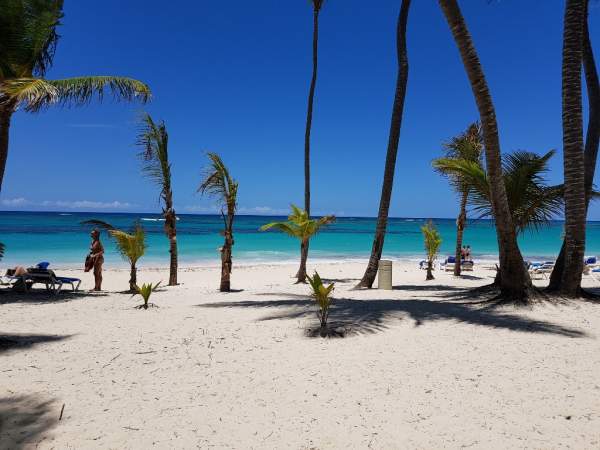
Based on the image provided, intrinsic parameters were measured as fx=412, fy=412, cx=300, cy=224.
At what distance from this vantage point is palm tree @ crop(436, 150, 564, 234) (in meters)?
8.29

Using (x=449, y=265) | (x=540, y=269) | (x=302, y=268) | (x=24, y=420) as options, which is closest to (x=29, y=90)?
Result: (x=24, y=420)

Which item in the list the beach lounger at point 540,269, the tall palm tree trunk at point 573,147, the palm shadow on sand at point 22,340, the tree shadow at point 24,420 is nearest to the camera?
the tree shadow at point 24,420

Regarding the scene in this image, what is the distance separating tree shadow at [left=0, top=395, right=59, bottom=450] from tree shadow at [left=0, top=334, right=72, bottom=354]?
1.73 metres

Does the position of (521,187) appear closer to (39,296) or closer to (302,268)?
(302,268)

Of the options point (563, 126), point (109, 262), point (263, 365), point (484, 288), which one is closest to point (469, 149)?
point (563, 126)

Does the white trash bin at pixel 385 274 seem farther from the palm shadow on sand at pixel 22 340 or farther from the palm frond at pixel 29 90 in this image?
the palm frond at pixel 29 90

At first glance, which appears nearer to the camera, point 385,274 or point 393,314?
Result: point 393,314

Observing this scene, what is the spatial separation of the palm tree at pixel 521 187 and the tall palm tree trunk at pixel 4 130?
28.7 ft

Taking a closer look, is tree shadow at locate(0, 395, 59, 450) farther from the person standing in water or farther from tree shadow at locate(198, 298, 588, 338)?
the person standing in water

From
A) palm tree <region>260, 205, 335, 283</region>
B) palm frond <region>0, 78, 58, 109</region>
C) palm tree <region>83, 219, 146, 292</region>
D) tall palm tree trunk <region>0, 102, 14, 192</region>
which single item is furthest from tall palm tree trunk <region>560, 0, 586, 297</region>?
tall palm tree trunk <region>0, 102, 14, 192</region>

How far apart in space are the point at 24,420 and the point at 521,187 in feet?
29.2

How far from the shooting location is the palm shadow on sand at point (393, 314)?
5.65 m

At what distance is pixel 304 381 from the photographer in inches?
155

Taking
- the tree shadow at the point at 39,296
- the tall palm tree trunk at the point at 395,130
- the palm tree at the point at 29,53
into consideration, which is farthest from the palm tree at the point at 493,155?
the tree shadow at the point at 39,296
